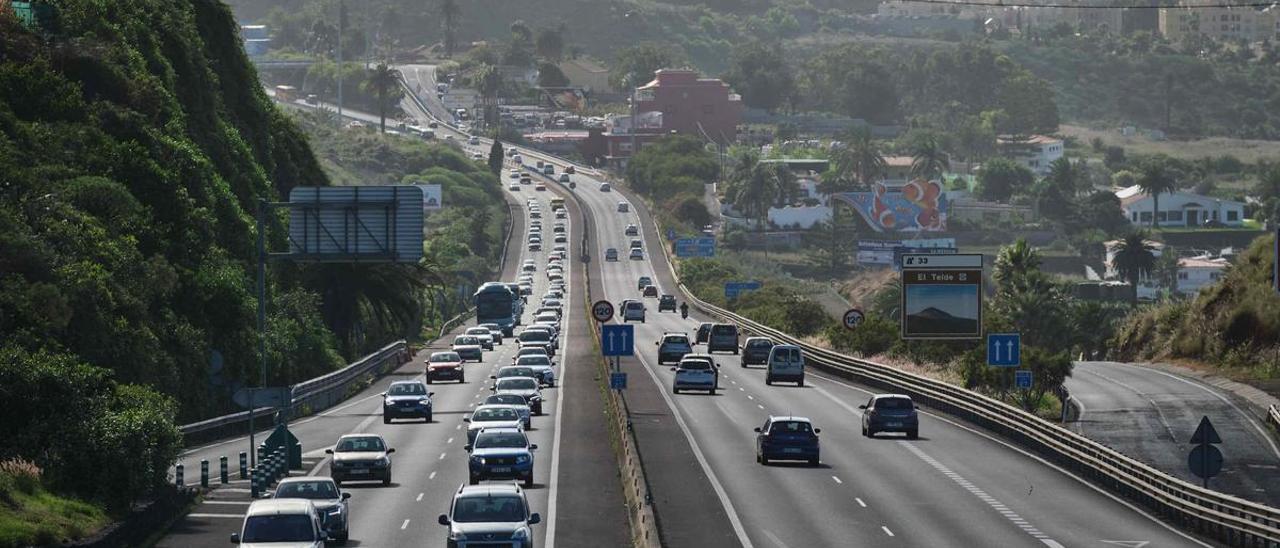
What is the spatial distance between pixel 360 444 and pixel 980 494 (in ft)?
A: 44.4

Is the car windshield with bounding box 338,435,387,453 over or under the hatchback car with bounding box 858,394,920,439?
over

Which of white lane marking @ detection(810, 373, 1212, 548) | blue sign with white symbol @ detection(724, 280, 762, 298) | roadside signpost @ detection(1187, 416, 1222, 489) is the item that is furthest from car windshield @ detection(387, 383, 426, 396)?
blue sign with white symbol @ detection(724, 280, 762, 298)

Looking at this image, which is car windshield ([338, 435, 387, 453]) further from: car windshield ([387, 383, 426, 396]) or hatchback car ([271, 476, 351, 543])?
car windshield ([387, 383, 426, 396])

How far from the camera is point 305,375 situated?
3297 inches

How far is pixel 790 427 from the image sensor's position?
50.4m

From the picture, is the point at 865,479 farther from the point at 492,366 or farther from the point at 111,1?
the point at 111,1

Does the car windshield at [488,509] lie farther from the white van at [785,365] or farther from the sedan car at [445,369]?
the sedan car at [445,369]

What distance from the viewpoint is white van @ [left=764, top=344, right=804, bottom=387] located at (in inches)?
3162

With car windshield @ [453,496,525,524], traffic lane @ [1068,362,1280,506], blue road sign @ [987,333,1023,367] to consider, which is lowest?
traffic lane @ [1068,362,1280,506]

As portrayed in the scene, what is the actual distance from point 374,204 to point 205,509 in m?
19.7

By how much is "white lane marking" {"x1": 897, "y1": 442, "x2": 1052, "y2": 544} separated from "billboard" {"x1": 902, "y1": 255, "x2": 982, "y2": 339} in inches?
391

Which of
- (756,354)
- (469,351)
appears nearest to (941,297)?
(756,354)

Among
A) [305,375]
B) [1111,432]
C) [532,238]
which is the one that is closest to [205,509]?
[1111,432]

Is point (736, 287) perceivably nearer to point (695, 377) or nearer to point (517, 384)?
point (695, 377)
